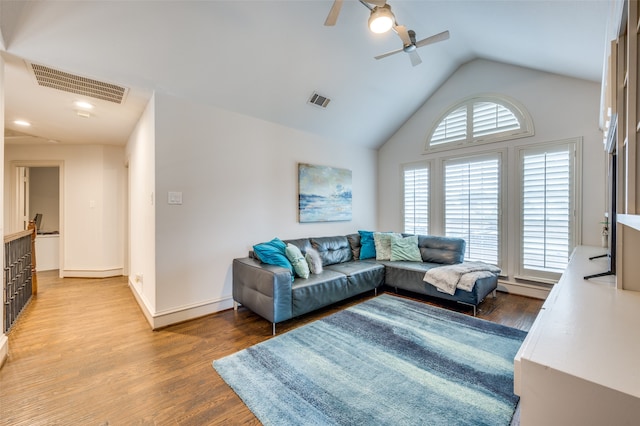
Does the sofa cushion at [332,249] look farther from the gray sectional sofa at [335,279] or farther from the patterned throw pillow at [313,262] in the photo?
the patterned throw pillow at [313,262]

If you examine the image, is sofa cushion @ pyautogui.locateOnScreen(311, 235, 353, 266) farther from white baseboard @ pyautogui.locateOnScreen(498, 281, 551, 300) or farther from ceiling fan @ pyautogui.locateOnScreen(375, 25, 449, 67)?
ceiling fan @ pyautogui.locateOnScreen(375, 25, 449, 67)

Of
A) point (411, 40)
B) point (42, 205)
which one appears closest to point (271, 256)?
point (411, 40)

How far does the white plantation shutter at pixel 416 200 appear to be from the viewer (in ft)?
15.8

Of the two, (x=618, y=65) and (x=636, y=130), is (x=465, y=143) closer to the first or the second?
(x=618, y=65)

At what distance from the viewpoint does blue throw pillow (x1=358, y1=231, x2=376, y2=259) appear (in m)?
4.43

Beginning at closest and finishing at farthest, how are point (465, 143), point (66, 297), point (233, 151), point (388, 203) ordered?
point (233, 151) → point (66, 297) → point (465, 143) → point (388, 203)

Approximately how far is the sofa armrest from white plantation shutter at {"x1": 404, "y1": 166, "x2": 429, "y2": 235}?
9.94 feet

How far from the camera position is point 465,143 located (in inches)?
171

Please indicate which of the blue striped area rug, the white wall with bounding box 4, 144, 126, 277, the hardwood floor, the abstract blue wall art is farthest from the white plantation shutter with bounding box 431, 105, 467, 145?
the white wall with bounding box 4, 144, 126, 277

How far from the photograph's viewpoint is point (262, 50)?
286 cm

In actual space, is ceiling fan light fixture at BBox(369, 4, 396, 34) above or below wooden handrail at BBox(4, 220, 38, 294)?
above

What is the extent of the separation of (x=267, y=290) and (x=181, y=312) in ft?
3.52

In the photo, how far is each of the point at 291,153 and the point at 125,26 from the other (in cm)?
227

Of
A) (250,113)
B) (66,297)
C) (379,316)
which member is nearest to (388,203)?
(379,316)
